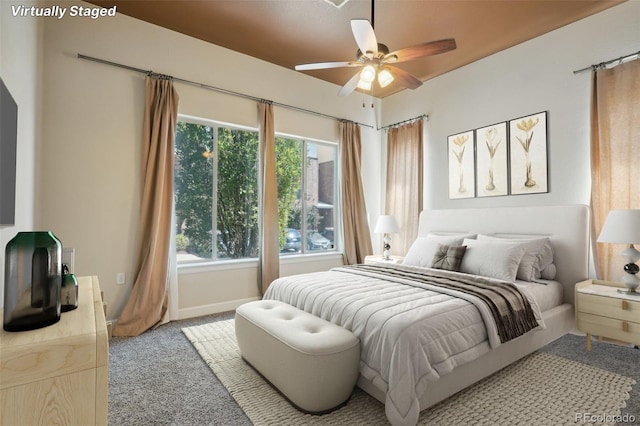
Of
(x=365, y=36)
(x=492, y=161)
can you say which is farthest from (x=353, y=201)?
(x=365, y=36)

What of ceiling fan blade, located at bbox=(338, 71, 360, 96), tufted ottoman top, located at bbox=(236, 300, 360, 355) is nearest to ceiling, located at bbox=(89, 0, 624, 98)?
ceiling fan blade, located at bbox=(338, 71, 360, 96)

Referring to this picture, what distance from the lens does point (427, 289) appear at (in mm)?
2379

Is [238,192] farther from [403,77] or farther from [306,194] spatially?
[403,77]

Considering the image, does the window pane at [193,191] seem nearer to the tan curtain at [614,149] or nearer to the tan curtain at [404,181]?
the tan curtain at [404,181]


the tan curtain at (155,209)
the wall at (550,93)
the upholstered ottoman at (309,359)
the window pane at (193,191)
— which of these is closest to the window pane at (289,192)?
the window pane at (193,191)

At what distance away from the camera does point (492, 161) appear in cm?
387

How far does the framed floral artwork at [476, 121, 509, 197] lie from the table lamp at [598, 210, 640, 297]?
4.07 feet

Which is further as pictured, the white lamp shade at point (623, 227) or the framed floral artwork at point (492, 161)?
the framed floral artwork at point (492, 161)

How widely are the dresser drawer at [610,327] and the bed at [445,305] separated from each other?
158mm

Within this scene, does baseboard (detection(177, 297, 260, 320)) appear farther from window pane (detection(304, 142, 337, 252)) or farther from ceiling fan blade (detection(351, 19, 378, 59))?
ceiling fan blade (detection(351, 19, 378, 59))

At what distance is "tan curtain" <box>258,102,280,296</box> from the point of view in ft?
13.3

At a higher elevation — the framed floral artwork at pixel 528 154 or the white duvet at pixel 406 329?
the framed floral artwork at pixel 528 154

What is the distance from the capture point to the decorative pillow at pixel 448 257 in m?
3.16

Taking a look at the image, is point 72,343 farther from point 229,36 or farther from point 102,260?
point 229,36
